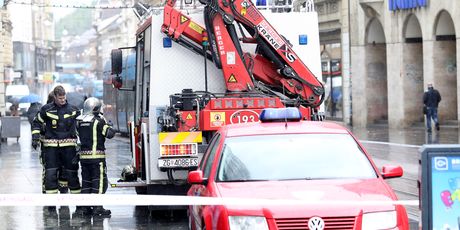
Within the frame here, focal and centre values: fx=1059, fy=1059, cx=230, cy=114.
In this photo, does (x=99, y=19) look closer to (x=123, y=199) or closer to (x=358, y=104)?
(x=358, y=104)

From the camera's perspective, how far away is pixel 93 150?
14.9 m

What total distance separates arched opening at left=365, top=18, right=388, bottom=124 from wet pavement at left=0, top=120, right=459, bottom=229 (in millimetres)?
1802

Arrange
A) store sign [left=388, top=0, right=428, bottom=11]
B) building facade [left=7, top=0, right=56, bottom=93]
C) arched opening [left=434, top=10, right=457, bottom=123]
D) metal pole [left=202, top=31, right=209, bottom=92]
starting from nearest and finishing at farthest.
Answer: metal pole [left=202, top=31, right=209, bottom=92], arched opening [left=434, top=10, right=457, bottom=123], store sign [left=388, top=0, right=428, bottom=11], building facade [left=7, top=0, right=56, bottom=93]

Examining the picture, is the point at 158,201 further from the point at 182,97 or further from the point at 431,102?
the point at 431,102

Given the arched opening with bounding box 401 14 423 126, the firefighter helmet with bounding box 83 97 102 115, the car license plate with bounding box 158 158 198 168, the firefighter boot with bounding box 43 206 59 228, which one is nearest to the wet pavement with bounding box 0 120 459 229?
the firefighter boot with bounding box 43 206 59 228

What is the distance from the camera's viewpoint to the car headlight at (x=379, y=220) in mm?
8492

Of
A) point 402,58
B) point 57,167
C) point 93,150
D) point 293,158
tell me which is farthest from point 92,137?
point 402,58

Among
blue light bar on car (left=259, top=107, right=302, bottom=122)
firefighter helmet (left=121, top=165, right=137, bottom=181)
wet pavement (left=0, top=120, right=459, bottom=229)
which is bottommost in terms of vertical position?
wet pavement (left=0, top=120, right=459, bottom=229)

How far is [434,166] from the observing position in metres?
8.22

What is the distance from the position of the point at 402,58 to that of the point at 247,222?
32598mm

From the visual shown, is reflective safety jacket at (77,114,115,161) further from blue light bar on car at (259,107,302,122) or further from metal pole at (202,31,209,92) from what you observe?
blue light bar on car at (259,107,302,122)

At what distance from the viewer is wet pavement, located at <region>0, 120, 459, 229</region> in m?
14.3

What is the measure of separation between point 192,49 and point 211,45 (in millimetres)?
332

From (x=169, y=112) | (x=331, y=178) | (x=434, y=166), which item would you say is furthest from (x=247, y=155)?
(x=169, y=112)
